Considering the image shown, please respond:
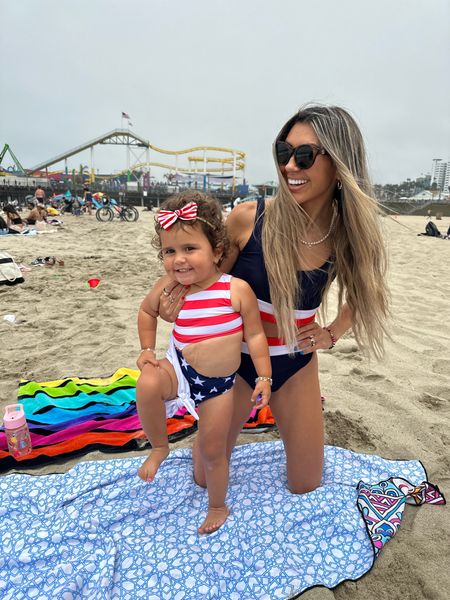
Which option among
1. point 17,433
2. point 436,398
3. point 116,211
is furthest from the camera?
point 116,211

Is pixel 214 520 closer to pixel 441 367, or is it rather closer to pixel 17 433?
pixel 17 433

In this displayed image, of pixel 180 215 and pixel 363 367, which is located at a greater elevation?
pixel 180 215

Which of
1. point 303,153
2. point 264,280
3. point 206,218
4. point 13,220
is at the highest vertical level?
point 303,153

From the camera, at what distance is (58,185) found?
146 feet

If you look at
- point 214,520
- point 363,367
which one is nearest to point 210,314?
point 214,520

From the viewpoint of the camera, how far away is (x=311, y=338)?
204 cm

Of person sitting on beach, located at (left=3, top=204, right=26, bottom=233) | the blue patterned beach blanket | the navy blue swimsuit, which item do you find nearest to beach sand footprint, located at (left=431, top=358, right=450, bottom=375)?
the blue patterned beach blanket

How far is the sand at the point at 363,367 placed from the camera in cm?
179

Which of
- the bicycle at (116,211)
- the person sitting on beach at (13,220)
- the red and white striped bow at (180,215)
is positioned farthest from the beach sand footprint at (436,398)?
the bicycle at (116,211)

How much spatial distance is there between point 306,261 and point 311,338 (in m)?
0.42

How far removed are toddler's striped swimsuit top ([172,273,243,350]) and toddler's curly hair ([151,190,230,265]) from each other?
0.58 ft

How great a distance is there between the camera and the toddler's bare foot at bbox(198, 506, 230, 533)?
192 cm

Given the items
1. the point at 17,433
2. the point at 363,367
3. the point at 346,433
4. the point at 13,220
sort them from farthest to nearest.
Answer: the point at 13,220 < the point at 363,367 < the point at 346,433 < the point at 17,433

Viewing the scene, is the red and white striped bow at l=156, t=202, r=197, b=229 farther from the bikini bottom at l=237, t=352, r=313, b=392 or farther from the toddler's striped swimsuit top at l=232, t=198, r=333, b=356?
the bikini bottom at l=237, t=352, r=313, b=392
